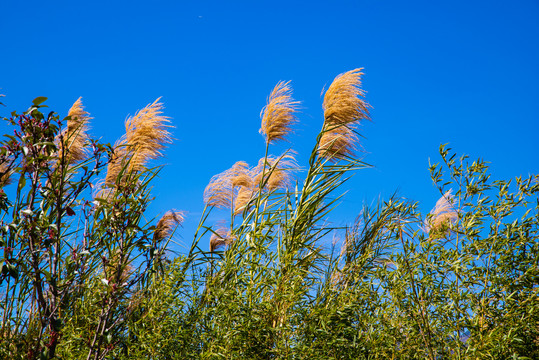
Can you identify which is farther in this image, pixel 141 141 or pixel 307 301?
pixel 141 141

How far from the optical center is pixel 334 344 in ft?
8.25

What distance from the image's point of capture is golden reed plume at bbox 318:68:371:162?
3.83 metres

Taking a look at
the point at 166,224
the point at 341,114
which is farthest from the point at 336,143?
the point at 166,224

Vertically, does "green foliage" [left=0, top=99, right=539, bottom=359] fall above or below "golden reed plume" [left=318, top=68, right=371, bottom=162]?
below

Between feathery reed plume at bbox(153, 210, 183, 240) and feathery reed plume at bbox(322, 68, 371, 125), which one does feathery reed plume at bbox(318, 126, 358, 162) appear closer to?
feathery reed plume at bbox(322, 68, 371, 125)

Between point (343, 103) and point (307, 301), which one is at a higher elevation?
point (343, 103)

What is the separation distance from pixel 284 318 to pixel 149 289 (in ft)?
3.26

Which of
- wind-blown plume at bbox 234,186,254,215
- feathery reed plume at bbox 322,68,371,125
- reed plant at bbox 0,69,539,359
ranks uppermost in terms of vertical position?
feathery reed plume at bbox 322,68,371,125

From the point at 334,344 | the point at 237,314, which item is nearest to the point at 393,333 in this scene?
the point at 334,344

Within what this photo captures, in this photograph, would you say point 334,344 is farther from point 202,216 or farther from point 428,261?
point 202,216

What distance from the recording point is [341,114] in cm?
387

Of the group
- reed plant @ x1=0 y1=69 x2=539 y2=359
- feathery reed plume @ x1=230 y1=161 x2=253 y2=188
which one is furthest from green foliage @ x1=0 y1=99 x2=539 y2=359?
feathery reed plume @ x1=230 y1=161 x2=253 y2=188

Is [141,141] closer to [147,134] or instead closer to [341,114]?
[147,134]

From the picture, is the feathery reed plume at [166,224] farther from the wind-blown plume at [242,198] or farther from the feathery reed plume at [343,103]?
the feathery reed plume at [343,103]
